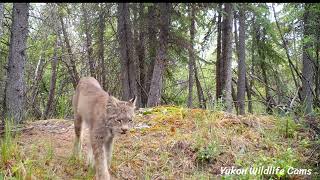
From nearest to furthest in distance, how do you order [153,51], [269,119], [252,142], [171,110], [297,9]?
[252,142], [269,119], [171,110], [297,9], [153,51]

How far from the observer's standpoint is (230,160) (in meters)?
6.49

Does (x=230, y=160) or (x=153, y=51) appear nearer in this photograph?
(x=230, y=160)

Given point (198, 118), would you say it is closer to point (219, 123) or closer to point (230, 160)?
point (219, 123)

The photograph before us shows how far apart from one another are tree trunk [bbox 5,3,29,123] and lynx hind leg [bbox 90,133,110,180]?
3.42 m

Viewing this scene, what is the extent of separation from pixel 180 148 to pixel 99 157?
1663 millimetres

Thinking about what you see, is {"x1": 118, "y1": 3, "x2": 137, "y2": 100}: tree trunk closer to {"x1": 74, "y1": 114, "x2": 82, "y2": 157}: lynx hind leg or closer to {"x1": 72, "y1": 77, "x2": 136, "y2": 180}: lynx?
{"x1": 74, "y1": 114, "x2": 82, "y2": 157}: lynx hind leg

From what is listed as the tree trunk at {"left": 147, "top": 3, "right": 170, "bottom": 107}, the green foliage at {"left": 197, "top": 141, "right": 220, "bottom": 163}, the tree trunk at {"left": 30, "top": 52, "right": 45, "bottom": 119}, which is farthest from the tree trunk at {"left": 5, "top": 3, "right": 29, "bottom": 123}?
the tree trunk at {"left": 30, "top": 52, "right": 45, "bottom": 119}

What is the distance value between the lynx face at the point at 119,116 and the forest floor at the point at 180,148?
28.5 inches

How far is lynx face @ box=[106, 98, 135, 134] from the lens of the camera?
5.60 metres

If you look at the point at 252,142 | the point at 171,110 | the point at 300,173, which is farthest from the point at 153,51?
the point at 300,173

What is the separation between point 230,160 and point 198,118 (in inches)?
63.8

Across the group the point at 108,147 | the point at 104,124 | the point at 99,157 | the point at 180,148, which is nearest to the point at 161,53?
the point at 180,148

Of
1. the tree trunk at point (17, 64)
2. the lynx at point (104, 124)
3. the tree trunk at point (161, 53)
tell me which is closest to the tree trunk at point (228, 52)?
the tree trunk at point (161, 53)

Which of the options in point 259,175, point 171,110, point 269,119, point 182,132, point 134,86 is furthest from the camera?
point 134,86
